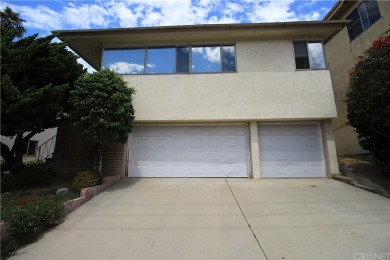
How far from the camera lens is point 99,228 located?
4.70 m

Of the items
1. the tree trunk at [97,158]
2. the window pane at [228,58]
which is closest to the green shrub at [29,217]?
the tree trunk at [97,158]

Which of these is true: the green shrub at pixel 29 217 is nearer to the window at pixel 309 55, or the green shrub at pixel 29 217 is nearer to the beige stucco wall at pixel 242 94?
the beige stucco wall at pixel 242 94

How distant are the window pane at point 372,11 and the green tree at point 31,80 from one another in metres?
13.8

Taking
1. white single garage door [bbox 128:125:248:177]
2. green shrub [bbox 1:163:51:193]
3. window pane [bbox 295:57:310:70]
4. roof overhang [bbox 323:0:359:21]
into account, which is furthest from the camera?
roof overhang [bbox 323:0:359:21]

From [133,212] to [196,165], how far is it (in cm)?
383

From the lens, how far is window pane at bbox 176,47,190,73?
934 cm

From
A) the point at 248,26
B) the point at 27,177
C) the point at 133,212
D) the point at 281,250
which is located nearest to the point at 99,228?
the point at 133,212

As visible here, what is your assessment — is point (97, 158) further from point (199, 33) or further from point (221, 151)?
point (199, 33)

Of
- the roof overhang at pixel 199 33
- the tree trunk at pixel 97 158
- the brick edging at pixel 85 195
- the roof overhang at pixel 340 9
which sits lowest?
the brick edging at pixel 85 195

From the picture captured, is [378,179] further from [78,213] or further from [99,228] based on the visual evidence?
[78,213]

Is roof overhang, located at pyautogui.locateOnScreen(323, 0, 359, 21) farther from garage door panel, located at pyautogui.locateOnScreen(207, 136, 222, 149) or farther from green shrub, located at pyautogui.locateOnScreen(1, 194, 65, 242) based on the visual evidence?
green shrub, located at pyautogui.locateOnScreen(1, 194, 65, 242)

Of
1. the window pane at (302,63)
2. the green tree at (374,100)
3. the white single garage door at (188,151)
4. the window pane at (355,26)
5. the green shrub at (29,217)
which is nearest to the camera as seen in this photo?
the green shrub at (29,217)

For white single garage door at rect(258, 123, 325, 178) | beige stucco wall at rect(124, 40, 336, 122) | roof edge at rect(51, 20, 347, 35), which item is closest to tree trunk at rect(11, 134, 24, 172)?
beige stucco wall at rect(124, 40, 336, 122)

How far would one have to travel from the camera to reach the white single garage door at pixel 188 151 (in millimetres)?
8883
